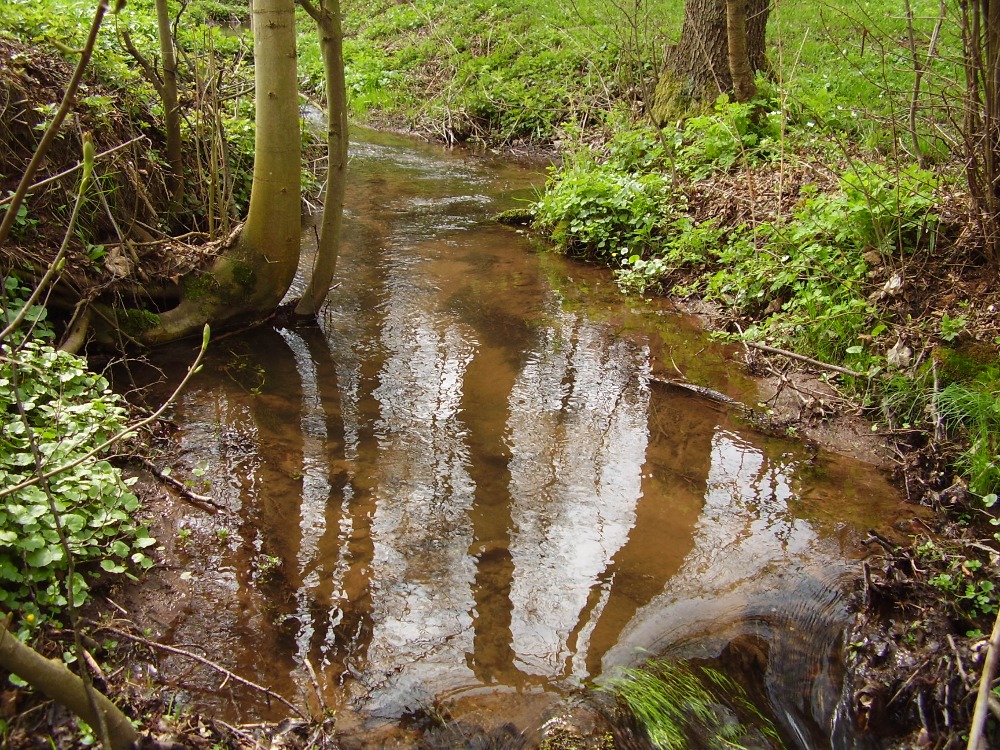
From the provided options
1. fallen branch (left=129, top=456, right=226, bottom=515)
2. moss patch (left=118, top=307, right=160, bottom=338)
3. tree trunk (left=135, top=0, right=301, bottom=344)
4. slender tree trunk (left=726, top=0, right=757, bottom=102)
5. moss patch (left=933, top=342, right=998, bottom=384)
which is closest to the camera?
fallen branch (left=129, top=456, right=226, bottom=515)

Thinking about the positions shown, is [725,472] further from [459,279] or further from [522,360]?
[459,279]

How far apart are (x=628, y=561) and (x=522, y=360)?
2.39 meters

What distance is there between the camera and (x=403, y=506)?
4.09 meters

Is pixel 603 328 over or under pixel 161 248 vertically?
under

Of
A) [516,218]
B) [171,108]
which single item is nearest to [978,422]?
[516,218]

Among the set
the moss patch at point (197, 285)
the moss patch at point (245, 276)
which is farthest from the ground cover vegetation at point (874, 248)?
the moss patch at point (197, 285)

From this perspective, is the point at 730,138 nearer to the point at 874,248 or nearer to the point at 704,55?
the point at 704,55

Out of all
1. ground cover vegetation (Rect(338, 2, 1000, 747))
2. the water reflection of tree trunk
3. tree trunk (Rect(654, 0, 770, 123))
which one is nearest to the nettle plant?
the water reflection of tree trunk

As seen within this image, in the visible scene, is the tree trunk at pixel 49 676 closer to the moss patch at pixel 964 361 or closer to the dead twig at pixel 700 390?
the dead twig at pixel 700 390

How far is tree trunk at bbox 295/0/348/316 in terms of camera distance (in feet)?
16.7

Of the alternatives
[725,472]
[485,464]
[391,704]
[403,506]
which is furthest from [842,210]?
[391,704]

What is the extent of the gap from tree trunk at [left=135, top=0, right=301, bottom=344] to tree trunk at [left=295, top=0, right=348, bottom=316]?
0.76ft

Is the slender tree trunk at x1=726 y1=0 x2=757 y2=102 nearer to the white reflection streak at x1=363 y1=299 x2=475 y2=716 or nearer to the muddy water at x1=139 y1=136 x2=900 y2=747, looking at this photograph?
the muddy water at x1=139 y1=136 x2=900 y2=747

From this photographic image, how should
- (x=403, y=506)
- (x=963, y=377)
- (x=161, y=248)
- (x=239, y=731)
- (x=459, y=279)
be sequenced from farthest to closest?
(x=459, y=279) → (x=161, y=248) → (x=963, y=377) → (x=403, y=506) → (x=239, y=731)
